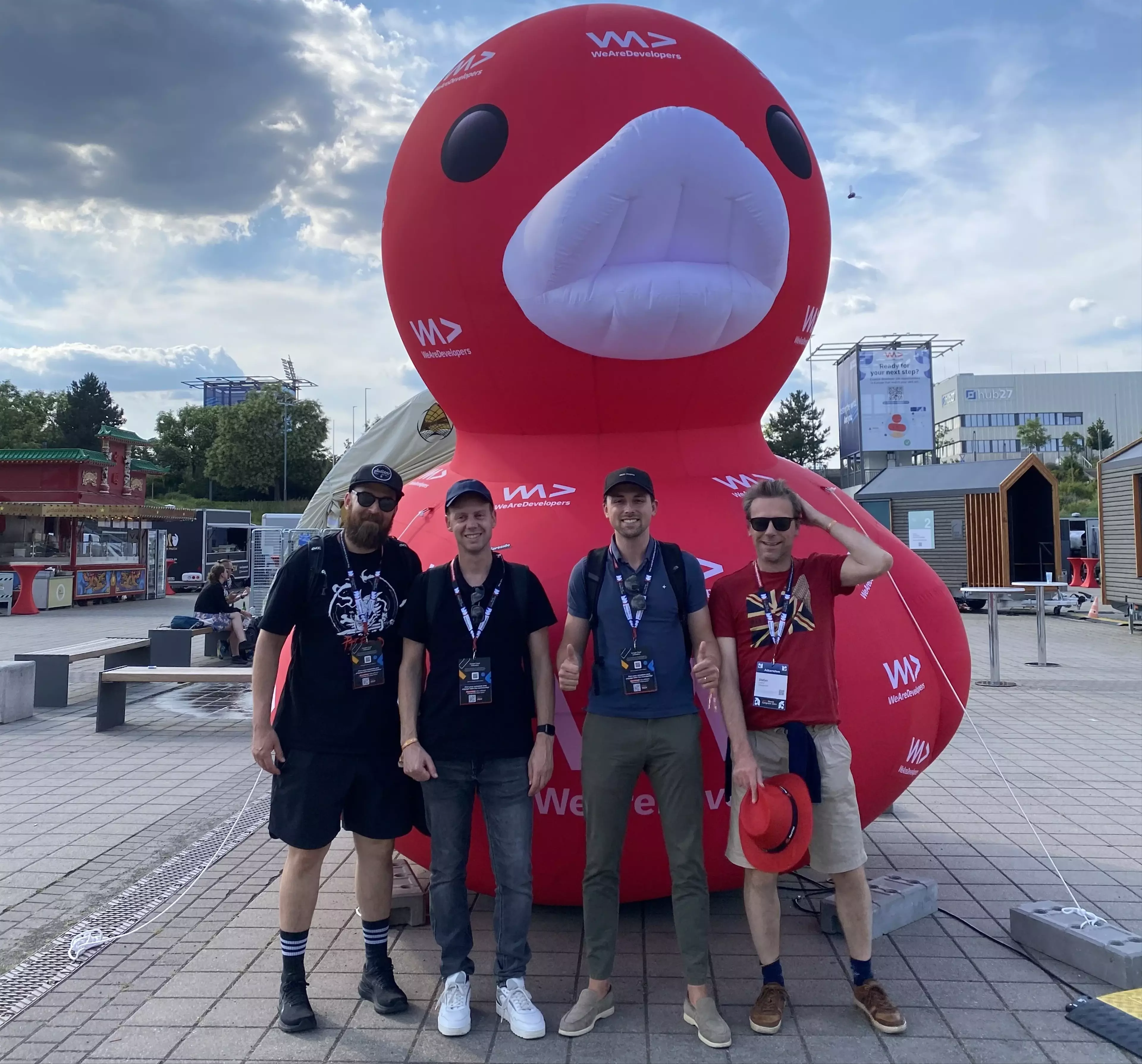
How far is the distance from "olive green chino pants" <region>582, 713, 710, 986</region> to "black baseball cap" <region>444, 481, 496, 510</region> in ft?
2.79

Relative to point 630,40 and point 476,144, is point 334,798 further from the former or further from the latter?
point 630,40

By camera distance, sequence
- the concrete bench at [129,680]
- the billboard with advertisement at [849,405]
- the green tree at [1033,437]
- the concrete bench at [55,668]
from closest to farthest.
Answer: the concrete bench at [129,680] < the concrete bench at [55,668] < the billboard with advertisement at [849,405] < the green tree at [1033,437]

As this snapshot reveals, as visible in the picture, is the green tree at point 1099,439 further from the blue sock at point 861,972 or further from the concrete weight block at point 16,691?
the blue sock at point 861,972

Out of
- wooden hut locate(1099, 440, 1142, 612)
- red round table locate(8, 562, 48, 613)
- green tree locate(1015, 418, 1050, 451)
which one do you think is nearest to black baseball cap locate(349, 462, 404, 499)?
wooden hut locate(1099, 440, 1142, 612)

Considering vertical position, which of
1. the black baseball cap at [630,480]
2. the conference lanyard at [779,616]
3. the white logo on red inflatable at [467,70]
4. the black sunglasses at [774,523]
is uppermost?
the white logo on red inflatable at [467,70]

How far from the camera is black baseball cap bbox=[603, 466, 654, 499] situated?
3025 millimetres

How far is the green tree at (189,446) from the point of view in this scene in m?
62.3

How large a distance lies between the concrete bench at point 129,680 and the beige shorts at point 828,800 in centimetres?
601

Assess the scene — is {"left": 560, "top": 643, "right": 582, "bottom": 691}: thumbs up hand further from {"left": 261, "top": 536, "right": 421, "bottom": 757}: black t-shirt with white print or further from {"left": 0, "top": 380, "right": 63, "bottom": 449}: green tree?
{"left": 0, "top": 380, "right": 63, "bottom": 449}: green tree

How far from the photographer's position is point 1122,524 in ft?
55.8

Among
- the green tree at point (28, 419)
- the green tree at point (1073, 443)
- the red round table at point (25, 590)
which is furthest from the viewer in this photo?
the green tree at point (1073, 443)

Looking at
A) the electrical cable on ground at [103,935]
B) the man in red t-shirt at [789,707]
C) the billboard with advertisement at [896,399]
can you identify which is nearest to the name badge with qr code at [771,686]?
the man in red t-shirt at [789,707]

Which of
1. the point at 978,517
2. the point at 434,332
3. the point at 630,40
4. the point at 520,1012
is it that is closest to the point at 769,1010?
the point at 520,1012

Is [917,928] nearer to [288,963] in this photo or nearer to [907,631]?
[907,631]
